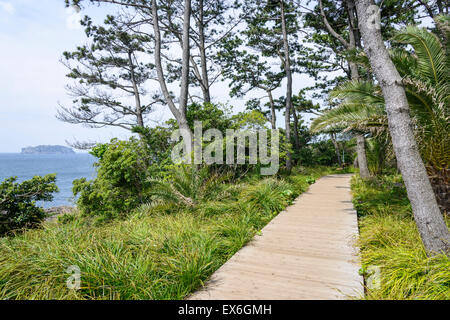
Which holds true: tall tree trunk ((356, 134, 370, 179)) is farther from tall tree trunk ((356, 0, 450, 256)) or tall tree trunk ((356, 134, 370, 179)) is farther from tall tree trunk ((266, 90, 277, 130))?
tall tree trunk ((266, 90, 277, 130))

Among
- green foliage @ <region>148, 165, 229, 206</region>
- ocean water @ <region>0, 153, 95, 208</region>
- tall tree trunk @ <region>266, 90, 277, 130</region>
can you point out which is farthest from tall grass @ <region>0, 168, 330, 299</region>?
tall tree trunk @ <region>266, 90, 277, 130</region>

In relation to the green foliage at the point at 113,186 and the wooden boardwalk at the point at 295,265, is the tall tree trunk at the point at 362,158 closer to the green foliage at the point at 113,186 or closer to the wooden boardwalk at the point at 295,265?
the wooden boardwalk at the point at 295,265

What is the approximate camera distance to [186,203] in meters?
5.33

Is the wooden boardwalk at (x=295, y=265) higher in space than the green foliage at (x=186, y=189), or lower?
lower

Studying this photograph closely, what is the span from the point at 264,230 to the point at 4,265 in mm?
3354

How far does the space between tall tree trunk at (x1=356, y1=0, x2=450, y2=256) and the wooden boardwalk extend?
2.80 feet

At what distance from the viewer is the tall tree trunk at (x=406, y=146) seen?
2.57m

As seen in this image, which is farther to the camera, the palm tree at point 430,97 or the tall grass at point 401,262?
the palm tree at point 430,97

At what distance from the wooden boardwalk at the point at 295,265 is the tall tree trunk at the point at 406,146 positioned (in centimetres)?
85

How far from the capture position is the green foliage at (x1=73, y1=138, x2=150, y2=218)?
600 centimetres

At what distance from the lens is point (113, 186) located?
20.4 ft

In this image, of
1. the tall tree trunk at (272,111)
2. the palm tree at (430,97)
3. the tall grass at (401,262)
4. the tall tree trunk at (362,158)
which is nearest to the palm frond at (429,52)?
the palm tree at (430,97)

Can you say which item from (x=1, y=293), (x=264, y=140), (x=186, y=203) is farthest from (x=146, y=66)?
(x=1, y=293)
